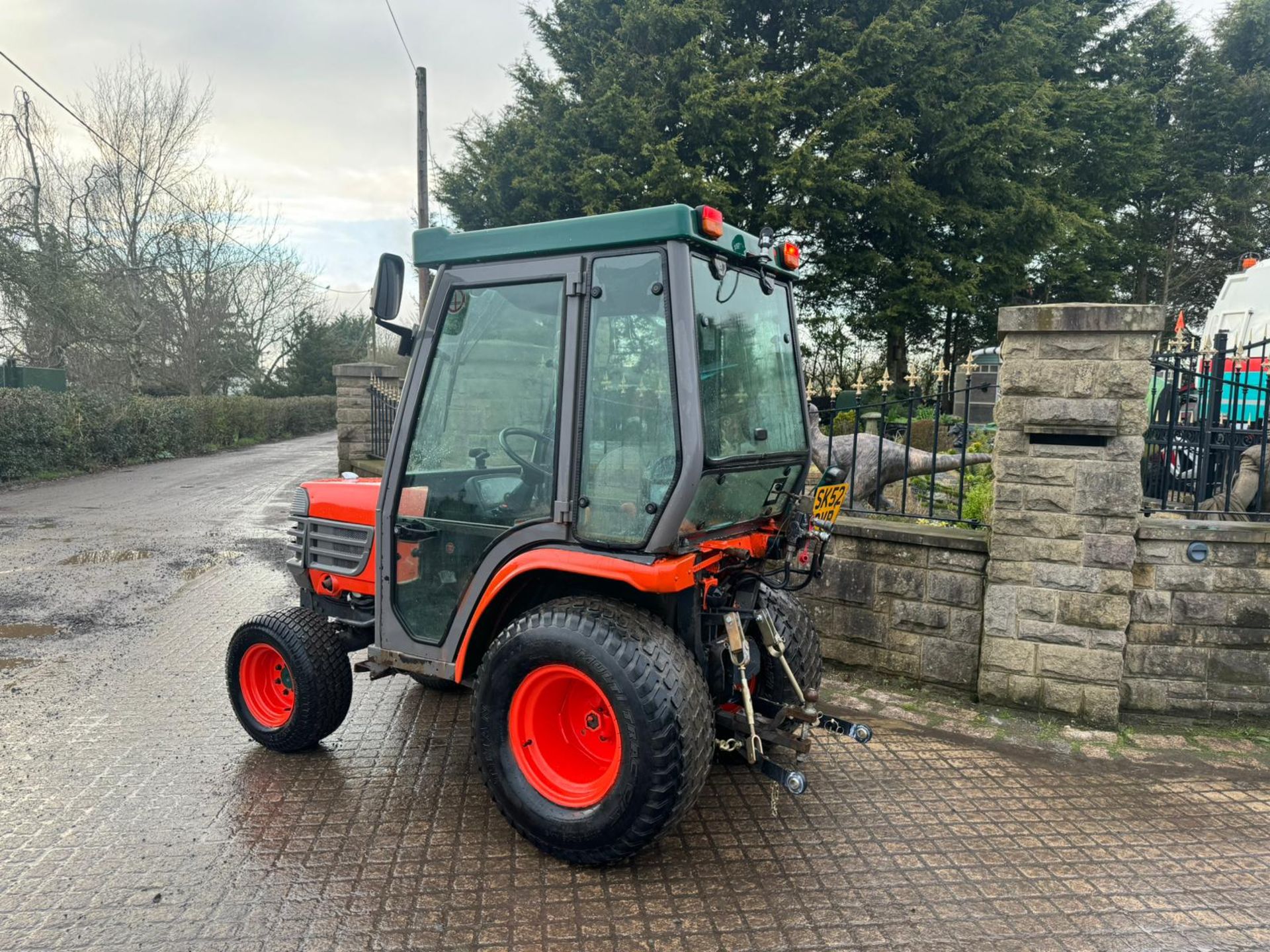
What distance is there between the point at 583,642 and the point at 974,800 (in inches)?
80.0

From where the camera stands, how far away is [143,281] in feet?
75.3

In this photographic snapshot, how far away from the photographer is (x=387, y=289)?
3324mm

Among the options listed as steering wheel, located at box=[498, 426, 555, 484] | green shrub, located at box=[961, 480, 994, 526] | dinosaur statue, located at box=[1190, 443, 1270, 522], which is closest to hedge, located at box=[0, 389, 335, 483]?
steering wheel, located at box=[498, 426, 555, 484]

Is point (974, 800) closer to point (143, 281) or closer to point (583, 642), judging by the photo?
point (583, 642)

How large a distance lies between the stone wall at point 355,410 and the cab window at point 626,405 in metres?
10.1

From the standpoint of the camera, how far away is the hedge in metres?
13.9

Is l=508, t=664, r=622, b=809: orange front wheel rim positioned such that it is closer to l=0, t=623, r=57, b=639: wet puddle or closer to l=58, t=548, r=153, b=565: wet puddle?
l=0, t=623, r=57, b=639: wet puddle

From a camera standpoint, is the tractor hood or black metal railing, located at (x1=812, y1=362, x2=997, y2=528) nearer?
the tractor hood

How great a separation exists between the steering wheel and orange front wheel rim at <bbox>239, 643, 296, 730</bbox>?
66.8 inches

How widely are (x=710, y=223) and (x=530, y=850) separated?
2.48 meters

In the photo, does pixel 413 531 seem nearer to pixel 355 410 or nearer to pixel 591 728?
pixel 591 728

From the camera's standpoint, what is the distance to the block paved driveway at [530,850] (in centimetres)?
269

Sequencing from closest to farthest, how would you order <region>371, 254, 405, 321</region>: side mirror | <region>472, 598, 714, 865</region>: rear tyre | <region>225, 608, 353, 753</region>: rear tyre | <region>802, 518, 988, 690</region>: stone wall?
1. <region>472, 598, 714, 865</region>: rear tyre
2. <region>371, 254, 405, 321</region>: side mirror
3. <region>225, 608, 353, 753</region>: rear tyre
4. <region>802, 518, 988, 690</region>: stone wall

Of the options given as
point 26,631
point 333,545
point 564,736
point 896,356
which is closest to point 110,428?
point 26,631
